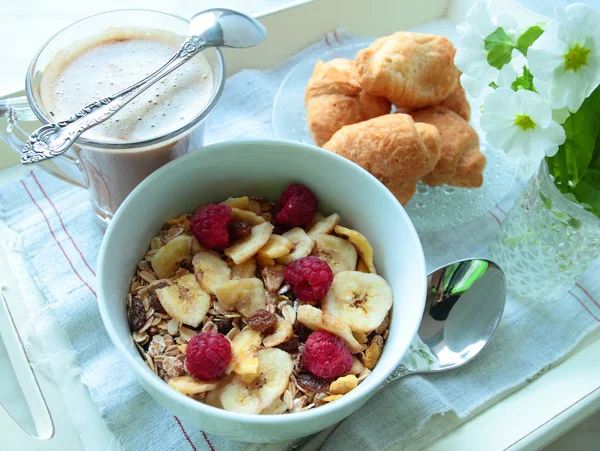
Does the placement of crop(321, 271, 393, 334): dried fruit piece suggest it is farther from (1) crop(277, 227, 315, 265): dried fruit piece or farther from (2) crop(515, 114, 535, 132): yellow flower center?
(2) crop(515, 114, 535, 132): yellow flower center

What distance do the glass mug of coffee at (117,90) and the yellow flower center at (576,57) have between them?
436mm

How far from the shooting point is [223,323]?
0.73m

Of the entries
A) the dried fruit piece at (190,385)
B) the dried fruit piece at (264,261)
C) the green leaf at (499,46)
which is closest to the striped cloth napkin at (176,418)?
the dried fruit piece at (190,385)

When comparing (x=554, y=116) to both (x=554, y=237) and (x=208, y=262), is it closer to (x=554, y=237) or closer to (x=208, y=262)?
(x=554, y=237)

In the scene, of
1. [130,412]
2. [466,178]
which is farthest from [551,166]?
[130,412]

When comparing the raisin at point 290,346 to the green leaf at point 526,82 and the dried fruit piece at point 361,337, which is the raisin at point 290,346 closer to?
the dried fruit piece at point 361,337

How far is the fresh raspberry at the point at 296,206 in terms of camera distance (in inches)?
31.7

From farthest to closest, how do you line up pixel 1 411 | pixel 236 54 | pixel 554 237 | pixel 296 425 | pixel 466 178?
pixel 236 54
pixel 466 178
pixel 554 237
pixel 1 411
pixel 296 425

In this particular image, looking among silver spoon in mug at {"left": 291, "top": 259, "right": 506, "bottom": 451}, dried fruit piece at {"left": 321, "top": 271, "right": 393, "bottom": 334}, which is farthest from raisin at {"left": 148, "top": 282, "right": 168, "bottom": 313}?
silver spoon in mug at {"left": 291, "top": 259, "right": 506, "bottom": 451}

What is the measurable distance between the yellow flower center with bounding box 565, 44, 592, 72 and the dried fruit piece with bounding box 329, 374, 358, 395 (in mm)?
413

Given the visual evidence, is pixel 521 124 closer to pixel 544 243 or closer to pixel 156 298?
pixel 544 243

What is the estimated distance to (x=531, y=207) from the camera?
0.86 m

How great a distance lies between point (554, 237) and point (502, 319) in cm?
15

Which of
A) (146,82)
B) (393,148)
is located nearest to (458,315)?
(393,148)
